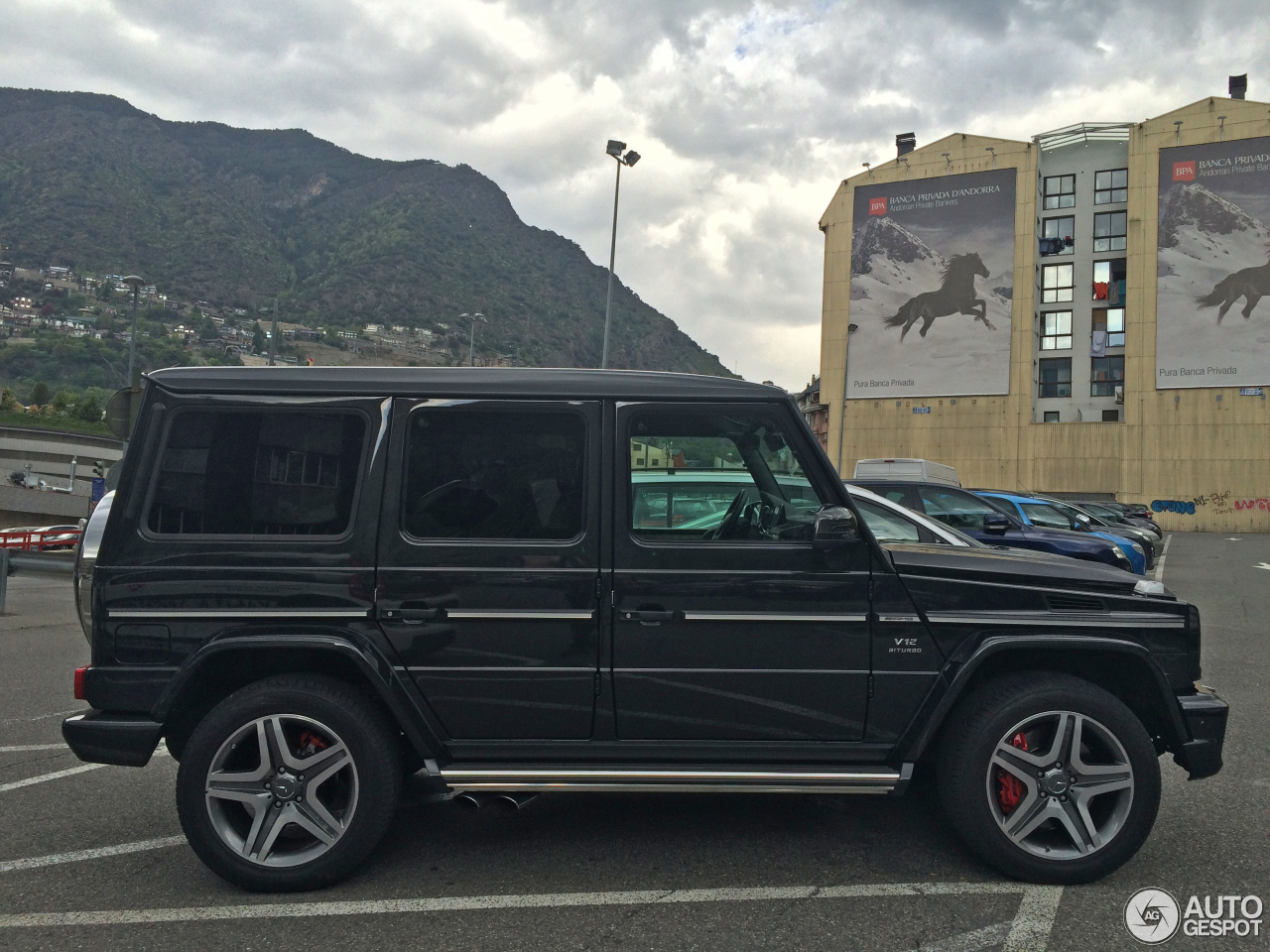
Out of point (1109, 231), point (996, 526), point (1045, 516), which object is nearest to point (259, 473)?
point (996, 526)

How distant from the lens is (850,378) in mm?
60094

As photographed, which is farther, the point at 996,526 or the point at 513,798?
the point at 996,526

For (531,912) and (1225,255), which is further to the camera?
(1225,255)

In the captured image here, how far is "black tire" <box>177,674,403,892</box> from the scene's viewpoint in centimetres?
339

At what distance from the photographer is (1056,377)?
58312 millimetres

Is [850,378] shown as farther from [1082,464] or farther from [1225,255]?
[1225,255]

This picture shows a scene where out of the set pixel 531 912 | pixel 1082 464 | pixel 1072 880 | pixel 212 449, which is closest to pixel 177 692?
pixel 212 449

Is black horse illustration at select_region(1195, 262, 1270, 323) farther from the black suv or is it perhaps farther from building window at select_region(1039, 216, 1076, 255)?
the black suv

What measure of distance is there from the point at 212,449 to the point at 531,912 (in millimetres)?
2078

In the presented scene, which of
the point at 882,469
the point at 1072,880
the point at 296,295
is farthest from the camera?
the point at 296,295

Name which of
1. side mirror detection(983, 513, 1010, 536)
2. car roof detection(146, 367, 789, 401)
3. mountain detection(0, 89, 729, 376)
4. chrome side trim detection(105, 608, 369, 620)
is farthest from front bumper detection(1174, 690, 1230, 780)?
mountain detection(0, 89, 729, 376)

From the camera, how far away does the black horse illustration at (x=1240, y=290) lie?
5100 centimetres

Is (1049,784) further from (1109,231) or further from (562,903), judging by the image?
(1109,231)

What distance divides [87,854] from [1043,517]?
1450 centimetres
